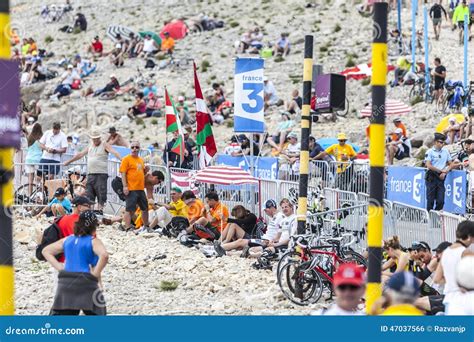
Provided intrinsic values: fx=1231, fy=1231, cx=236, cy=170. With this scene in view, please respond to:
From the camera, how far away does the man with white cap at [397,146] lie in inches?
1028

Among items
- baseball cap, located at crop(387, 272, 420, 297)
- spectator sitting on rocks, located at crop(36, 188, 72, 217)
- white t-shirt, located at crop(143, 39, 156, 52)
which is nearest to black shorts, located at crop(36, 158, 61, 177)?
spectator sitting on rocks, located at crop(36, 188, 72, 217)

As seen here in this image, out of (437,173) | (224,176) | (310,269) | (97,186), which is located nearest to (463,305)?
(310,269)

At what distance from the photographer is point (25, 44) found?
54594 millimetres

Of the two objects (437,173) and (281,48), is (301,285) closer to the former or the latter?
(437,173)

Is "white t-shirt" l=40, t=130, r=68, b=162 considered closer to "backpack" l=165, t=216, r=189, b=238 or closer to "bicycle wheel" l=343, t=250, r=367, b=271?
"backpack" l=165, t=216, r=189, b=238

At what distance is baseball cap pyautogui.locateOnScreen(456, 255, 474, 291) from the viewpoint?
10195 millimetres

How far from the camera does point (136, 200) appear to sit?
20578 millimetres

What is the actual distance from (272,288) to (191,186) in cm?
698

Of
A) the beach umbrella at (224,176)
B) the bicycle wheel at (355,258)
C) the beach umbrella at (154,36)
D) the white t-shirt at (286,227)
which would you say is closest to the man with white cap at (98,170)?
the beach umbrella at (224,176)

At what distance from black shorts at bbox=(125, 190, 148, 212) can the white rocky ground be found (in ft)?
1.71

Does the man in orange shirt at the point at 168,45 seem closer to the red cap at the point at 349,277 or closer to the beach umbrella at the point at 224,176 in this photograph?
the beach umbrella at the point at 224,176

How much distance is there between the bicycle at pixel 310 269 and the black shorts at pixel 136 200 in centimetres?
563
